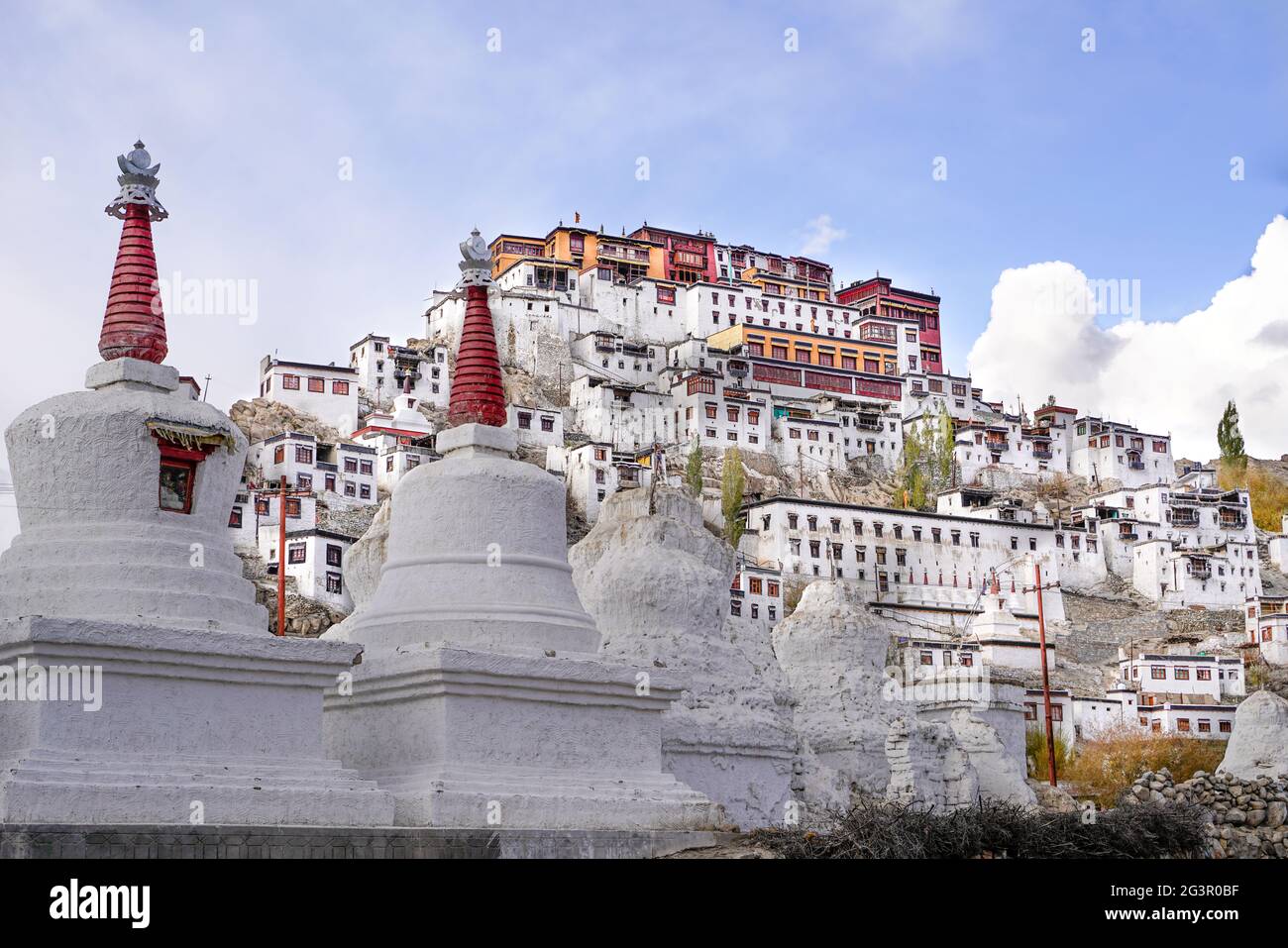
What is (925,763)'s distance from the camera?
83.4ft

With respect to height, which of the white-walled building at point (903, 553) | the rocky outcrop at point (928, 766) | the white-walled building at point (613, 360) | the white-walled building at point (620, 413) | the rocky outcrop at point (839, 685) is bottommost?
the rocky outcrop at point (928, 766)

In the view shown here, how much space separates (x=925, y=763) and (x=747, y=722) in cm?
477

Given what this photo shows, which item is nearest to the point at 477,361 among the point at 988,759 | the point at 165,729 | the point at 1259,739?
the point at 165,729

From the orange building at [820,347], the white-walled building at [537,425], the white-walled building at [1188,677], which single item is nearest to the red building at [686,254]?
the orange building at [820,347]

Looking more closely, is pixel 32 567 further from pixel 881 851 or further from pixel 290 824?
pixel 881 851

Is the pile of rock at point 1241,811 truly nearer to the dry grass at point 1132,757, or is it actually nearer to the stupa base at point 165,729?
the stupa base at point 165,729

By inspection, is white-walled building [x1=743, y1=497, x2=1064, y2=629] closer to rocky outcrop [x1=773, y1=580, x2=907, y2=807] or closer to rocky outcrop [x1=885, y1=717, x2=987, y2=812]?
rocky outcrop [x1=773, y1=580, x2=907, y2=807]

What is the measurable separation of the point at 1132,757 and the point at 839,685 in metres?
30.2

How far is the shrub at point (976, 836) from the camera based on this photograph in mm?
14477

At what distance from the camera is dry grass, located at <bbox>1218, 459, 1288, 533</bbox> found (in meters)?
93.1

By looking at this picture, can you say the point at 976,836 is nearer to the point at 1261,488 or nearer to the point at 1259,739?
the point at 1259,739

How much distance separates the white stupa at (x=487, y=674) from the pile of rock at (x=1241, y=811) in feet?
24.3

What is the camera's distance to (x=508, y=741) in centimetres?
1666
